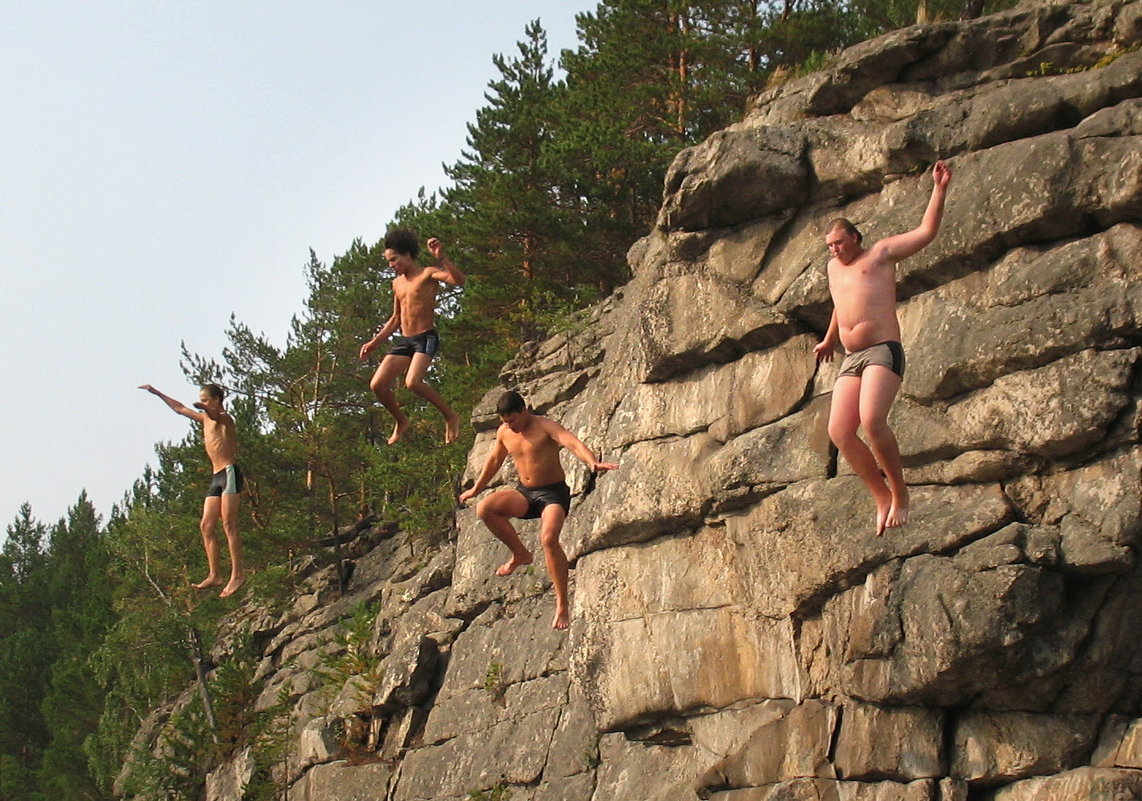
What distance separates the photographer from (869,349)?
11.5 m

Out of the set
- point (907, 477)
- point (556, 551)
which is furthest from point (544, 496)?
point (907, 477)

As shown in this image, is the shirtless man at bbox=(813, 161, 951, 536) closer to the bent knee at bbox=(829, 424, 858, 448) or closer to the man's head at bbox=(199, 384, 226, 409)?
the bent knee at bbox=(829, 424, 858, 448)

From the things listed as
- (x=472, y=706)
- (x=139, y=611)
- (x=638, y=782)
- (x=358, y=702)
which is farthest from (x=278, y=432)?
(x=638, y=782)

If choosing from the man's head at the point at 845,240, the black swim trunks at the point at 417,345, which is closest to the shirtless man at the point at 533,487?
the black swim trunks at the point at 417,345

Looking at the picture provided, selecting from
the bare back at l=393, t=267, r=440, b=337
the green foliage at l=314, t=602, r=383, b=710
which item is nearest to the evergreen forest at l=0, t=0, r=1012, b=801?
the green foliage at l=314, t=602, r=383, b=710

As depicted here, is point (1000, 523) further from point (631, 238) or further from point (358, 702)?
point (631, 238)

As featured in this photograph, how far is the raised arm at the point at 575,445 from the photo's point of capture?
41.5 ft

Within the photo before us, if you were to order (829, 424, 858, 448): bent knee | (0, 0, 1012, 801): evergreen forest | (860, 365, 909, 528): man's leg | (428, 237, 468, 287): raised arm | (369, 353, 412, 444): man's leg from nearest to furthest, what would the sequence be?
1. (860, 365, 909, 528): man's leg
2. (829, 424, 858, 448): bent knee
3. (428, 237, 468, 287): raised arm
4. (369, 353, 412, 444): man's leg
5. (0, 0, 1012, 801): evergreen forest

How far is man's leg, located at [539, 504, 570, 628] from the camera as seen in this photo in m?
14.5

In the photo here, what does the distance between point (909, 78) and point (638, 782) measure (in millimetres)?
8889

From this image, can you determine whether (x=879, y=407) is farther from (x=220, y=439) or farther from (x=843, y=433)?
(x=220, y=439)

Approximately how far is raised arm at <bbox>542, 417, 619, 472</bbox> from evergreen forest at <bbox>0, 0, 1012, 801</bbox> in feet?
25.2

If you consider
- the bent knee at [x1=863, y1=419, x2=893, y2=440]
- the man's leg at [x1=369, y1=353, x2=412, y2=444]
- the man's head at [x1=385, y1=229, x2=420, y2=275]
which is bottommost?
the bent knee at [x1=863, y1=419, x2=893, y2=440]

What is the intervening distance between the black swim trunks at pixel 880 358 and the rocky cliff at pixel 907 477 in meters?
2.40
